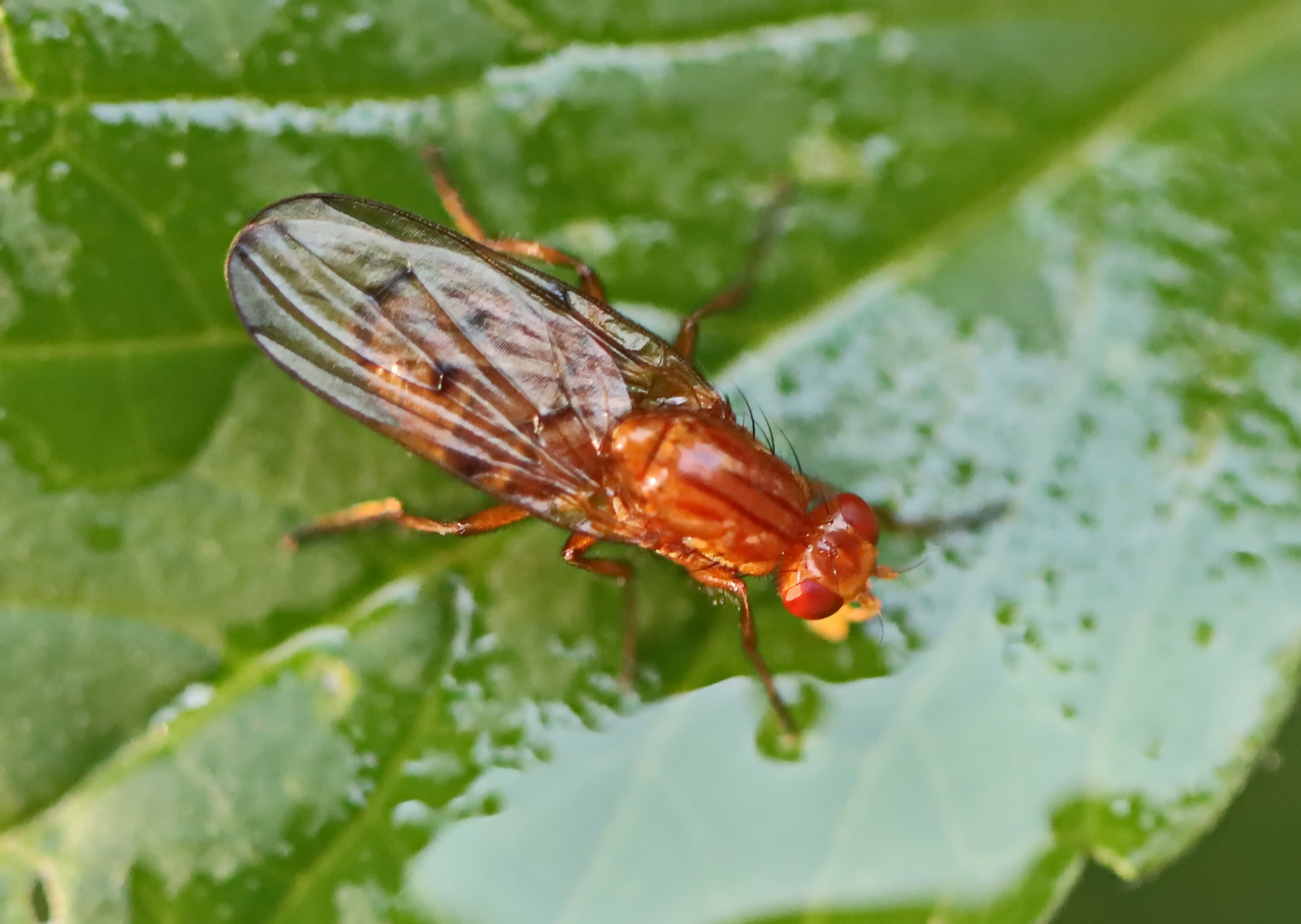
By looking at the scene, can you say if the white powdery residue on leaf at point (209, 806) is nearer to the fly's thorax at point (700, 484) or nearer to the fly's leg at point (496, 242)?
the fly's thorax at point (700, 484)

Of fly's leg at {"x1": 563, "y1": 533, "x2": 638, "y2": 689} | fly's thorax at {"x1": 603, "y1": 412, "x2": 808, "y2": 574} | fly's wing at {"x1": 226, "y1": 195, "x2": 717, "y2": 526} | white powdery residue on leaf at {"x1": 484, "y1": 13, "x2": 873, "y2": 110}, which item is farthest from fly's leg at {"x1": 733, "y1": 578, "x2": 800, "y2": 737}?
white powdery residue on leaf at {"x1": 484, "y1": 13, "x2": 873, "y2": 110}

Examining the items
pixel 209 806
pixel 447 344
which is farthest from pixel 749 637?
pixel 209 806

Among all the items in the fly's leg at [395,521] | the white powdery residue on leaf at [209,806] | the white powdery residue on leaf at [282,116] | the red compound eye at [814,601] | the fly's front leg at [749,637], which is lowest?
the white powdery residue on leaf at [209,806]

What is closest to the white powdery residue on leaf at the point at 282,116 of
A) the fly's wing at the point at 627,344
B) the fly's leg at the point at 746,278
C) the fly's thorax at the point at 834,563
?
the fly's wing at the point at 627,344

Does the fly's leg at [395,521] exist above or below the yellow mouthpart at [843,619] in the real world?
above

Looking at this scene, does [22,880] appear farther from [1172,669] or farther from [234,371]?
[1172,669]

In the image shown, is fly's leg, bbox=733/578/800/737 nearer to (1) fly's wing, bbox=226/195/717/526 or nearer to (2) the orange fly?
(2) the orange fly

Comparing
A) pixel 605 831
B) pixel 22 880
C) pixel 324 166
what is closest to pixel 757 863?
pixel 605 831

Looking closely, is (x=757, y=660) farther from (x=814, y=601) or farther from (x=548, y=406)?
(x=548, y=406)
